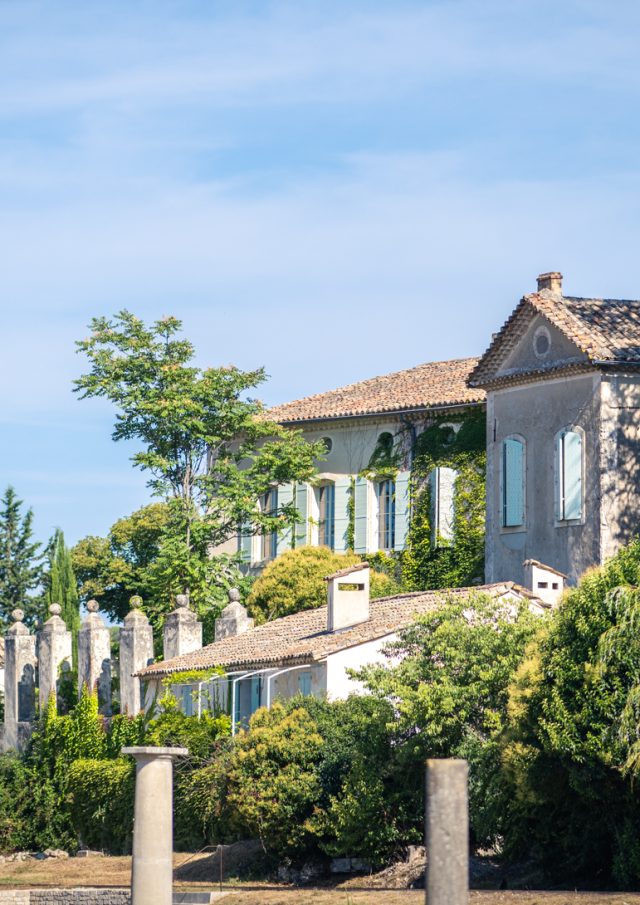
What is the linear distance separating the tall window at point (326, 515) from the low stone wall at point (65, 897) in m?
18.7

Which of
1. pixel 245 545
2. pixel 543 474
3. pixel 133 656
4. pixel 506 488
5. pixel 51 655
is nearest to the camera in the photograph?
→ pixel 543 474

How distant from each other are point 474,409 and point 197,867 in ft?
53.3

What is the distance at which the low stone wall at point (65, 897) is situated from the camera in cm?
2888

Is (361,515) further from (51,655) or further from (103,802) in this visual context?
(103,802)

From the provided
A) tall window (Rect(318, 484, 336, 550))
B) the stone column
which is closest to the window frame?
tall window (Rect(318, 484, 336, 550))

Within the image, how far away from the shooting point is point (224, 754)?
3284cm

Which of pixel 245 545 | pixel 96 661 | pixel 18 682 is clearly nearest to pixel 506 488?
pixel 96 661

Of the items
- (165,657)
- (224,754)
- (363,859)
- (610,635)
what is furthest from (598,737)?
(165,657)

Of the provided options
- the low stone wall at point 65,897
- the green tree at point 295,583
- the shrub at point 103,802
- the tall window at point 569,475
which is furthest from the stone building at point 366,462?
the low stone wall at point 65,897

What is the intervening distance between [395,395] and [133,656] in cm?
1119

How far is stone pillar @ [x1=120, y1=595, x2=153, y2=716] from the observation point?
136ft

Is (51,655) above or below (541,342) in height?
below

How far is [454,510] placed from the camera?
44.5 metres

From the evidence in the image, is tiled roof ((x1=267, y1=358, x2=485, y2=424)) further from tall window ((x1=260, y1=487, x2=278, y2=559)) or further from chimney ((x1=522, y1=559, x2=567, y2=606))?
chimney ((x1=522, y1=559, x2=567, y2=606))
